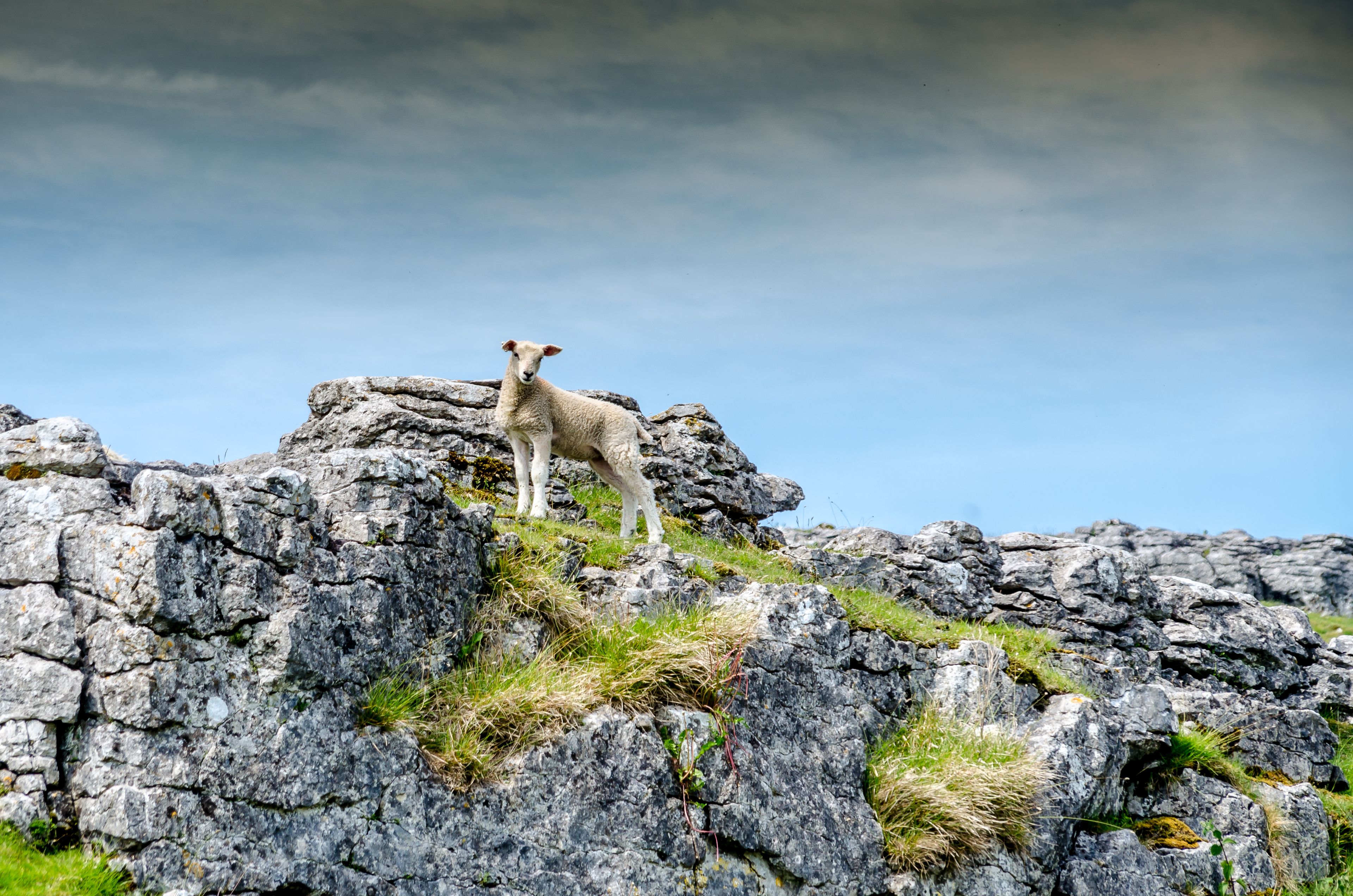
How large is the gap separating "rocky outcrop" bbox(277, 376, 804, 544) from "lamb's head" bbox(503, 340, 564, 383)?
2.65 metres

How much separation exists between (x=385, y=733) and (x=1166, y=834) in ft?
34.4

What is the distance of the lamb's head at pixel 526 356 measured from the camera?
624 inches

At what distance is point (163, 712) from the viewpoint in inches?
336

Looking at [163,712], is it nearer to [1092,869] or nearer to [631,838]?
[631,838]

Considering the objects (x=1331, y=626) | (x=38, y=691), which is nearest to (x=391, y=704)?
(x=38, y=691)

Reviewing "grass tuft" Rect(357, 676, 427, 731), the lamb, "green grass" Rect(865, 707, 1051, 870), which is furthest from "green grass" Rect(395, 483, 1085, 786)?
the lamb

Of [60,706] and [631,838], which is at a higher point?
[60,706]

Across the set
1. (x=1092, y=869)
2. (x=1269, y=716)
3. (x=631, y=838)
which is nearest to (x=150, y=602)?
(x=631, y=838)

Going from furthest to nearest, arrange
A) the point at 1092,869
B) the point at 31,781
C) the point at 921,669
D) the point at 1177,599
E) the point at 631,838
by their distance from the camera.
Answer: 1. the point at 1177,599
2. the point at 921,669
3. the point at 1092,869
4. the point at 631,838
5. the point at 31,781

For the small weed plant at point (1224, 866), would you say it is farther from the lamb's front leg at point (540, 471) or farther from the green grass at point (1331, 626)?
the green grass at point (1331, 626)

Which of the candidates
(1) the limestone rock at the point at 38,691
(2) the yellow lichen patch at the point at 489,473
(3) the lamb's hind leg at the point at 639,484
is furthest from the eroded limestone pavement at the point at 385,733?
(2) the yellow lichen patch at the point at 489,473

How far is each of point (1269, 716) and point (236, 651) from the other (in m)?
17.0

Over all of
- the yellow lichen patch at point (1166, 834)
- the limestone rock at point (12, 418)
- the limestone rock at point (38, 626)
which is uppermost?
the limestone rock at point (12, 418)

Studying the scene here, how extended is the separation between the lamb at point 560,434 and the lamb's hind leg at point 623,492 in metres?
0.01
